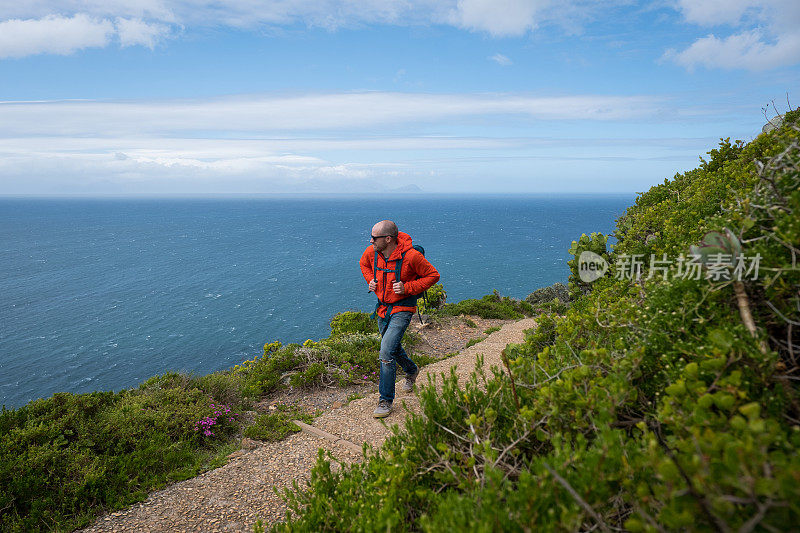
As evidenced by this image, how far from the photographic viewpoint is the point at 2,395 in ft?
99.1

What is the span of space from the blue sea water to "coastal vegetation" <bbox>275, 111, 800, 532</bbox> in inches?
267

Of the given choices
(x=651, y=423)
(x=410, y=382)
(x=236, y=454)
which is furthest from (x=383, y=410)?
(x=651, y=423)

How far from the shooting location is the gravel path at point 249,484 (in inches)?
202

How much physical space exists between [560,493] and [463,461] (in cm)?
112

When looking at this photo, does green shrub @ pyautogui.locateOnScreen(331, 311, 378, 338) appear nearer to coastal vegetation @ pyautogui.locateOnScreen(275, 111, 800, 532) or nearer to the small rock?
the small rock

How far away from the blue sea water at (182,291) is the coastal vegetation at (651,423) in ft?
22.2

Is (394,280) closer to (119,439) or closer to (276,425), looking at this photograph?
(276,425)

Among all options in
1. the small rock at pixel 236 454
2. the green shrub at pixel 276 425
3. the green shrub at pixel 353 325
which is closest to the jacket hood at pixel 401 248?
the green shrub at pixel 276 425

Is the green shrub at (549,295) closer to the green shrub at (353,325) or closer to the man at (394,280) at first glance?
the green shrub at (353,325)

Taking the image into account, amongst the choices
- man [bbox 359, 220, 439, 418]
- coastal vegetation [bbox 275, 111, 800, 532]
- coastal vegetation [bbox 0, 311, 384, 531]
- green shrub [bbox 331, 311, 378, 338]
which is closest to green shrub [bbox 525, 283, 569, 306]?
green shrub [bbox 331, 311, 378, 338]

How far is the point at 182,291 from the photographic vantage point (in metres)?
59.7

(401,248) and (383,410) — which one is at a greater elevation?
(401,248)

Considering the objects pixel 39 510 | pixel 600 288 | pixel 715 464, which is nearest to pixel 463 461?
pixel 715 464

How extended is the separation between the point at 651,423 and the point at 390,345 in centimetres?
446
